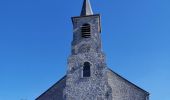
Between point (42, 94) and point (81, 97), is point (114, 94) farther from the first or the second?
point (42, 94)

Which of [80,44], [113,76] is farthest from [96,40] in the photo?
[113,76]

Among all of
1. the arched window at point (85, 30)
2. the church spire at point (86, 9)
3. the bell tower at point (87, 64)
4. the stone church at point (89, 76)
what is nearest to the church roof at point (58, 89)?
the stone church at point (89, 76)

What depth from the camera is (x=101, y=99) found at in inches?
792

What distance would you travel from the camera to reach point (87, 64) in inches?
856

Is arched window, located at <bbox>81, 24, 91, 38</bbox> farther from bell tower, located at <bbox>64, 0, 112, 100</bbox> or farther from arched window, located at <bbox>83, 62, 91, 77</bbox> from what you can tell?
arched window, located at <bbox>83, 62, 91, 77</bbox>

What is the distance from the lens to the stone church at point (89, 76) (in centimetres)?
2059

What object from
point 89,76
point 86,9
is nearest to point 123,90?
point 89,76

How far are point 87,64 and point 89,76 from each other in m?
1.04

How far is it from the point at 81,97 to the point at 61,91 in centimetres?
264

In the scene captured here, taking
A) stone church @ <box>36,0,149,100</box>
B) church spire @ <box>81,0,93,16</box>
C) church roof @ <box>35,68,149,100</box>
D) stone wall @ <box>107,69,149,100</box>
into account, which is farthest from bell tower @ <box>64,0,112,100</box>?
church roof @ <box>35,68,149,100</box>

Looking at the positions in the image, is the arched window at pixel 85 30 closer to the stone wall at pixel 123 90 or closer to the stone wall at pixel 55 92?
the stone wall at pixel 123 90

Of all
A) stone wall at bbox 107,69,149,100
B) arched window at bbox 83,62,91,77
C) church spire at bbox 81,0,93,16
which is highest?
church spire at bbox 81,0,93,16

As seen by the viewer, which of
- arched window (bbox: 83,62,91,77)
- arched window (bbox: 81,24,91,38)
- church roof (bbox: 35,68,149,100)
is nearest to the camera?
arched window (bbox: 83,62,91,77)

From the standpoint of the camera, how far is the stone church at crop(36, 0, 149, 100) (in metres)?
20.6
